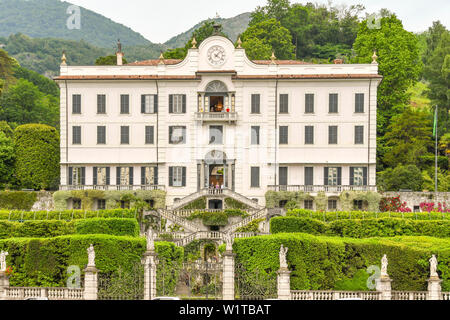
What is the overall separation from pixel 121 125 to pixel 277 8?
30732mm

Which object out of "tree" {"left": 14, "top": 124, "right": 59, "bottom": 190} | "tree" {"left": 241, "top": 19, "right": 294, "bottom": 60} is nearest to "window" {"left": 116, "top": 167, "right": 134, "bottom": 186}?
"tree" {"left": 14, "top": 124, "right": 59, "bottom": 190}

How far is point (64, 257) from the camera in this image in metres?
31.4

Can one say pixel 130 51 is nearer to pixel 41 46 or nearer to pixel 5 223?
pixel 41 46

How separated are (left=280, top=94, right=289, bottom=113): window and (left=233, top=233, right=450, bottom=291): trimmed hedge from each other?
814 inches

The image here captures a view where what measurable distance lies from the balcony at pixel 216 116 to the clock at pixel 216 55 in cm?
412

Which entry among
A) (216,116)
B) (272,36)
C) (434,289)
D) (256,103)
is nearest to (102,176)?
(216,116)

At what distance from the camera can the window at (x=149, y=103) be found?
52219 millimetres

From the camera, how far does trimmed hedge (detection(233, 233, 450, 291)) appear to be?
30828 mm

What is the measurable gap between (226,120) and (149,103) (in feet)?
21.4

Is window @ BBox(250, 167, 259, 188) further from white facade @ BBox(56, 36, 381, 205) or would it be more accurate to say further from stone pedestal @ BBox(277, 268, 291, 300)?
stone pedestal @ BBox(277, 268, 291, 300)

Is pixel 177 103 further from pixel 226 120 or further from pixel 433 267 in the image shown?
pixel 433 267

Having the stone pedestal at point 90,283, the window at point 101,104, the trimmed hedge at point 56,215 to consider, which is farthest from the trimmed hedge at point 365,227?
the window at point 101,104

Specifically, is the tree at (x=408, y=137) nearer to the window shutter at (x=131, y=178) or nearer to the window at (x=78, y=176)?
the window shutter at (x=131, y=178)
